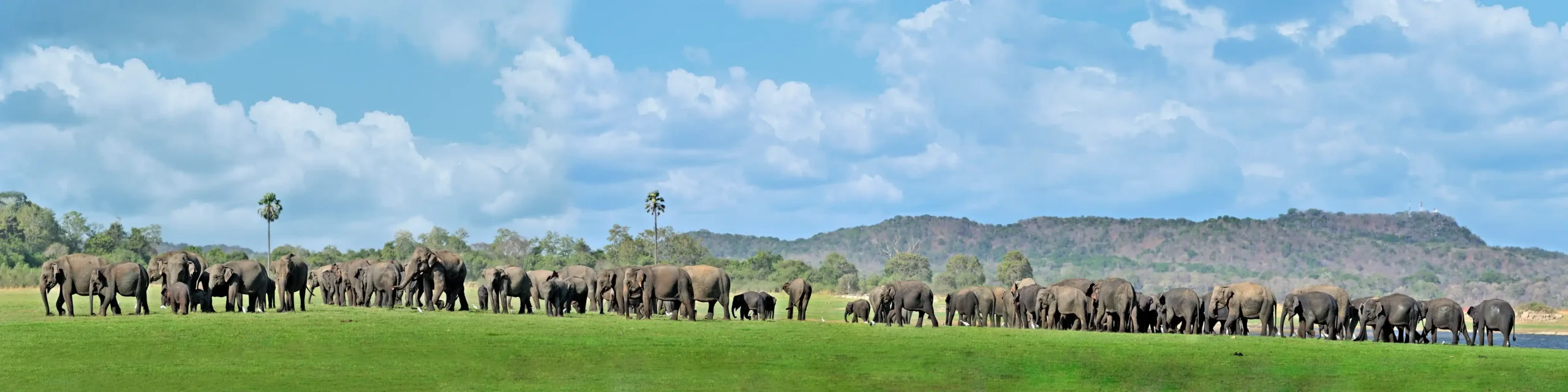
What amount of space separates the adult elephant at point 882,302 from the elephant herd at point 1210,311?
0.04 meters

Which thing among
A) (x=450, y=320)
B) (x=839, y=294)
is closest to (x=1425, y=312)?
(x=450, y=320)

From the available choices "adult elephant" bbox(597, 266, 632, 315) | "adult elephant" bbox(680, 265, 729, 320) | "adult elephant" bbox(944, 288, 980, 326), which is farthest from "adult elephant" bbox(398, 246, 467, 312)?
"adult elephant" bbox(944, 288, 980, 326)

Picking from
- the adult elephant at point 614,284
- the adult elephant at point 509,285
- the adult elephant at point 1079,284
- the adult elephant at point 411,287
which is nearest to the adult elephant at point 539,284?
the adult elephant at point 509,285

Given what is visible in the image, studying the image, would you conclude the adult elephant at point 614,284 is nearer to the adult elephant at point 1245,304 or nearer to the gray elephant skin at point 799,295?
the gray elephant skin at point 799,295

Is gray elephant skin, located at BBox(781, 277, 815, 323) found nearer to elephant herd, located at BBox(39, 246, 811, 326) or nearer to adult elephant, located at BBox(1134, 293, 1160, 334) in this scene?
elephant herd, located at BBox(39, 246, 811, 326)

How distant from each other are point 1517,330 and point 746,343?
9365 cm

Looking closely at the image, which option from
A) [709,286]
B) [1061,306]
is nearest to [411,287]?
[709,286]

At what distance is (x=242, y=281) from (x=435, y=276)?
630cm

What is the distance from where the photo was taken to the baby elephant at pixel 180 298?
43312 millimetres

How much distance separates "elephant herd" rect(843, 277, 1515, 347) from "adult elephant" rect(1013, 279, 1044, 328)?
42mm

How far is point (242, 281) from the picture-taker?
46.8 metres

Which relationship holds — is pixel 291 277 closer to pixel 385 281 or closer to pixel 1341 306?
pixel 385 281

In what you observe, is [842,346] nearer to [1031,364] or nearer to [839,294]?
[1031,364]

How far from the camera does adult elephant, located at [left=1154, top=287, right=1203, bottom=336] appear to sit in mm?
47969
